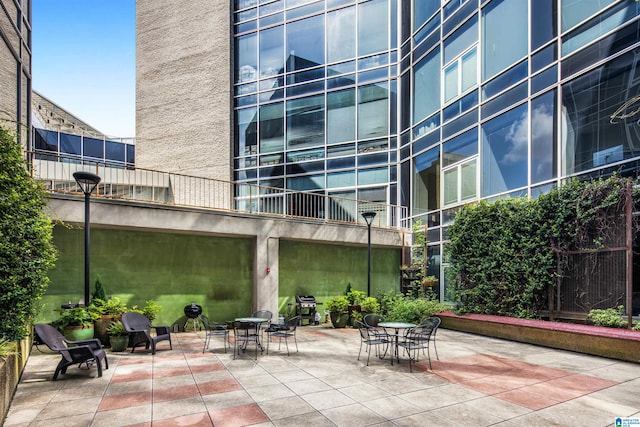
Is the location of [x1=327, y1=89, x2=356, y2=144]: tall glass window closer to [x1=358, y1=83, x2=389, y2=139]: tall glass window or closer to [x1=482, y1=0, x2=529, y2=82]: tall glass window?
[x1=358, y1=83, x2=389, y2=139]: tall glass window

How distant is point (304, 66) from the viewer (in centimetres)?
1969

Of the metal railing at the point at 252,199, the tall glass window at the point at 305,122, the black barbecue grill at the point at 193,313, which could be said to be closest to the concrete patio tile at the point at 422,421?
the black barbecue grill at the point at 193,313

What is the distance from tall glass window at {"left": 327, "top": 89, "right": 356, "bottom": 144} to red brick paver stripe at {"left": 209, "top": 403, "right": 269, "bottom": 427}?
1453cm

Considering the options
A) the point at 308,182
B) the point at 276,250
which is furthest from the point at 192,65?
the point at 276,250

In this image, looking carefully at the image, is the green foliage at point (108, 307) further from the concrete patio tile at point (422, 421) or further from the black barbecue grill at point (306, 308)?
the concrete patio tile at point (422, 421)

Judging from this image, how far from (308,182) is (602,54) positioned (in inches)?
484

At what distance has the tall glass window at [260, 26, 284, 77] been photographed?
801 inches

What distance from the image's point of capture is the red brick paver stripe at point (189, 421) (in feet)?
15.6

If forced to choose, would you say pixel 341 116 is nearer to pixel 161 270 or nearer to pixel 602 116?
pixel 161 270

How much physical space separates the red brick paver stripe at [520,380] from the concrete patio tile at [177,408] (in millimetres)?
4159

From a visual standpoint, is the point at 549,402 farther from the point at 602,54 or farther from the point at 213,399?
the point at 602,54

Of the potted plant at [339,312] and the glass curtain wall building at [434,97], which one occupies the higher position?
the glass curtain wall building at [434,97]

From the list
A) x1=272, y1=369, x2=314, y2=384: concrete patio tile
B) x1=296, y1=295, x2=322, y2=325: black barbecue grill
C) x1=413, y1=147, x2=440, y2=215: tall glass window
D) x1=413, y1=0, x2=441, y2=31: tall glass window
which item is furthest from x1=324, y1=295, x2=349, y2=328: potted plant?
x1=413, y1=0, x2=441, y2=31: tall glass window

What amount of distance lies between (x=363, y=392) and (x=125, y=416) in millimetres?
3359
